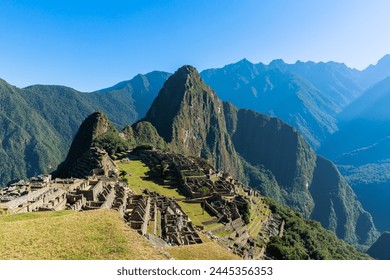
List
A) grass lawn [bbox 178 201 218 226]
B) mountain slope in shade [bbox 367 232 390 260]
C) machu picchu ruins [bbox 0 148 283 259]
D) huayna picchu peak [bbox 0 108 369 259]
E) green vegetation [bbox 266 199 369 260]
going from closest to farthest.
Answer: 1. huayna picchu peak [bbox 0 108 369 259]
2. machu picchu ruins [bbox 0 148 283 259]
3. grass lawn [bbox 178 201 218 226]
4. green vegetation [bbox 266 199 369 260]
5. mountain slope in shade [bbox 367 232 390 260]

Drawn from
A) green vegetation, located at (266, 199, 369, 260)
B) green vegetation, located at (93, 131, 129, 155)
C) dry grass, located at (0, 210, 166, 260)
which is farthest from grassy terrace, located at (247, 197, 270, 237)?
green vegetation, located at (93, 131, 129, 155)

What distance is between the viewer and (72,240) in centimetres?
1878

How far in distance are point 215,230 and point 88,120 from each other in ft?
359

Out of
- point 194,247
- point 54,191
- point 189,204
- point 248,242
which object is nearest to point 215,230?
point 248,242

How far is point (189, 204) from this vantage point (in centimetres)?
6325

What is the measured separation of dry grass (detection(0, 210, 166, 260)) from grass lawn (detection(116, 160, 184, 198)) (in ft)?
117

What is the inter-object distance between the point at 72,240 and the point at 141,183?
52.3 m

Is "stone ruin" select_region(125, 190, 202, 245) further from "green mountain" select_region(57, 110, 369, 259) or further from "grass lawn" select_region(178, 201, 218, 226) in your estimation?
"grass lawn" select_region(178, 201, 218, 226)

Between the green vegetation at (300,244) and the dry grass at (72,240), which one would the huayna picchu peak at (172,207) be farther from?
the dry grass at (72,240)

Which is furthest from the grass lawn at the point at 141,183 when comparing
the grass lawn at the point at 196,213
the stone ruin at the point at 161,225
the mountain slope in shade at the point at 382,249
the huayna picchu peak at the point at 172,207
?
the mountain slope in shade at the point at 382,249

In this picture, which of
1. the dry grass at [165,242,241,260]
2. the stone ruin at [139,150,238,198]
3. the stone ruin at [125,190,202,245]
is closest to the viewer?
the dry grass at [165,242,241,260]

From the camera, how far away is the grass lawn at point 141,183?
66.4m

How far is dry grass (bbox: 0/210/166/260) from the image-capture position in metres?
17.3

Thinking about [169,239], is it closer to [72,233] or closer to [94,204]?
[94,204]
